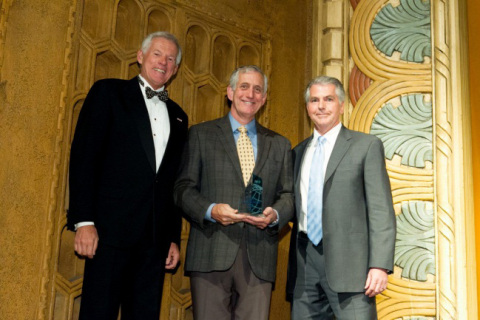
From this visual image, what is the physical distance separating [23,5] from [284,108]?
182 centimetres

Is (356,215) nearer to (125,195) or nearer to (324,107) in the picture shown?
(324,107)

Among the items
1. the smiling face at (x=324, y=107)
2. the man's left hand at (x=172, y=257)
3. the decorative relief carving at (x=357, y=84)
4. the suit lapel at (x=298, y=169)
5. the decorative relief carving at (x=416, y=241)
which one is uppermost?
the decorative relief carving at (x=357, y=84)

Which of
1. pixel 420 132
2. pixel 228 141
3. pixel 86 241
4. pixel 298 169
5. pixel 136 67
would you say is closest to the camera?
pixel 86 241

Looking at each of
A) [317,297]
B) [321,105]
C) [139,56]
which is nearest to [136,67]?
[139,56]

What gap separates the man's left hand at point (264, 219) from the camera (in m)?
2.41

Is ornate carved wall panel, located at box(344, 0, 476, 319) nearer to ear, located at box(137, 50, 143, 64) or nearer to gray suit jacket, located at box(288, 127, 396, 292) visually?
gray suit jacket, located at box(288, 127, 396, 292)

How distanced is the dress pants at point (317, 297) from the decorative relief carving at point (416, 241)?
0.82 metres

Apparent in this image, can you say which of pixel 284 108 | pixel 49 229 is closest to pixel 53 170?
pixel 49 229

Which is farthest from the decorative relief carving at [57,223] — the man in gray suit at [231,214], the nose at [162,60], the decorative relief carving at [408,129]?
the decorative relief carving at [408,129]

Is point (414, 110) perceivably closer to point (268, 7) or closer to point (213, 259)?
point (268, 7)

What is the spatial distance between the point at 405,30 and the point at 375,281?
1.84 meters

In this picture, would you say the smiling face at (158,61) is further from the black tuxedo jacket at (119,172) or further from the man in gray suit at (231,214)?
the man in gray suit at (231,214)

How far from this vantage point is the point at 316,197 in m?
2.55

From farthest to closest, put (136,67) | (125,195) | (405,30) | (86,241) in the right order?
(405,30) < (136,67) < (125,195) < (86,241)
